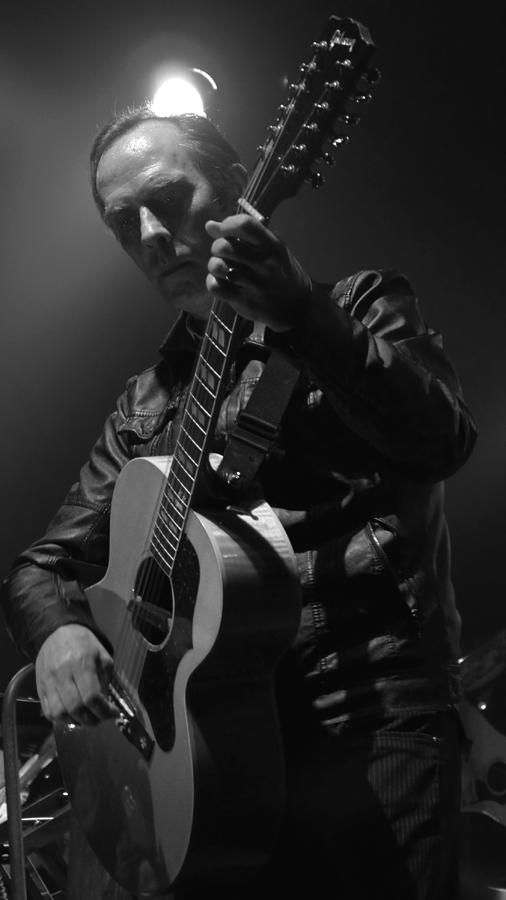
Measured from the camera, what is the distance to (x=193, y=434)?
61.9 inches

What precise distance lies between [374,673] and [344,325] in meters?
0.55

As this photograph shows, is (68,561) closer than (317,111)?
No

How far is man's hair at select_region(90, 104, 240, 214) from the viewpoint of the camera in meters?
2.12

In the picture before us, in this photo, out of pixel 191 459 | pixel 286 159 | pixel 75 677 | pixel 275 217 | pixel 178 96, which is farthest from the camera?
pixel 275 217

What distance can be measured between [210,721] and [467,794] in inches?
93.6

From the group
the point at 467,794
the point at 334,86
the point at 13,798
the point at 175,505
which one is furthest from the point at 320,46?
the point at 467,794

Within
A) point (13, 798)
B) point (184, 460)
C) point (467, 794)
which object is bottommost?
point (467, 794)

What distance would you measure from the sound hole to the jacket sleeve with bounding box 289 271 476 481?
44 cm

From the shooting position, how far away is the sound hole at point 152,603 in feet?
5.10

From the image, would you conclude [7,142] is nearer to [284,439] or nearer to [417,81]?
[417,81]

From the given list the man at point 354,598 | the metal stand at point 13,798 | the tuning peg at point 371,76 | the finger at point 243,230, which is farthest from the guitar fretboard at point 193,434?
the metal stand at point 13,798

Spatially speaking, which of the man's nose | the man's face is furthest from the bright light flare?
the man's nose

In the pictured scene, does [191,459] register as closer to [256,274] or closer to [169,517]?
[169,517]

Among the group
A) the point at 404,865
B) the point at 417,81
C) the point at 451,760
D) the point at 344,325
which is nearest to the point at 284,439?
the point at 344,325
